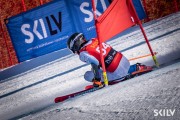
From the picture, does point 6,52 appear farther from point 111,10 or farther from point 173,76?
point 173,76

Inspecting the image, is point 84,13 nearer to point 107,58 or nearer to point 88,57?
point 107,58

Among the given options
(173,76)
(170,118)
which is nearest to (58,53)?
(173,76)

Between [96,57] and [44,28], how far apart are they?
8.17m

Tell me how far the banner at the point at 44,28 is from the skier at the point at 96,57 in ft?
24.0

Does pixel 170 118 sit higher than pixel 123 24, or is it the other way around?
pixel 123 24

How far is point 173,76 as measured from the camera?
2.72 m

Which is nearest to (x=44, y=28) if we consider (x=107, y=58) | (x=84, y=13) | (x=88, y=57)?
(x=84, y=13)

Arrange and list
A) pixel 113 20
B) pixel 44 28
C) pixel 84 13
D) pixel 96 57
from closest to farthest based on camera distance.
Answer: pixel 113 20 → pixel 96 57 → pixel 84 13 → pixel 44 28

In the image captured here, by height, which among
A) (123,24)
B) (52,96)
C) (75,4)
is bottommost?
(52,96)

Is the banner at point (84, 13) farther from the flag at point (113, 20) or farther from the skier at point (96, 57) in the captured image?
the flag at point (113, 20)

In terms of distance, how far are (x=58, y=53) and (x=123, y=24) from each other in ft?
28.2

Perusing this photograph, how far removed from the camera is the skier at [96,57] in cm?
369

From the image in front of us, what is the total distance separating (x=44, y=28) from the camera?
37.7 ft

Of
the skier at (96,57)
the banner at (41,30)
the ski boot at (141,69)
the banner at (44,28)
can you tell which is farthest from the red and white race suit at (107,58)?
the banner at (41,30)
